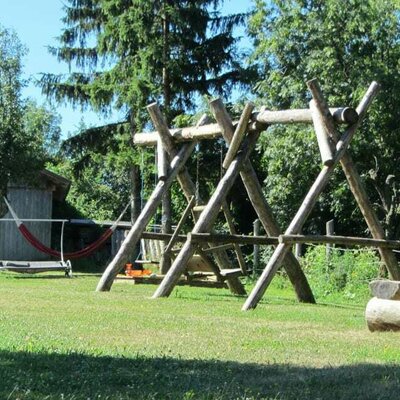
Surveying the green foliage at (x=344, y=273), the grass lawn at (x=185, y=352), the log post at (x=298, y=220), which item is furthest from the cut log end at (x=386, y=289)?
the green foliage at (x=344, y=273)

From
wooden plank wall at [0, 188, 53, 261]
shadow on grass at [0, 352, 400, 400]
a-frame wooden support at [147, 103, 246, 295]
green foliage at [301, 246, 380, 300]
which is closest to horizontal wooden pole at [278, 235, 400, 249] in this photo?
a-frame wooden support at [147, 103, 246, 295]

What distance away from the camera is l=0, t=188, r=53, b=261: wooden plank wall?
32.9 metres

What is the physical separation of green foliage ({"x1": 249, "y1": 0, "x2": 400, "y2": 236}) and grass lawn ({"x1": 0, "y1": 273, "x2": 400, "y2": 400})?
1258 centimetres

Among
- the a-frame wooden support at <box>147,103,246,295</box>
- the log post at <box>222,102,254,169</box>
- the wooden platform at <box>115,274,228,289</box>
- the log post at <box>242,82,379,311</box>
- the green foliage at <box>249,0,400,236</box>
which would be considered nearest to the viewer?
the log post at <box>242,82,379,311</box>

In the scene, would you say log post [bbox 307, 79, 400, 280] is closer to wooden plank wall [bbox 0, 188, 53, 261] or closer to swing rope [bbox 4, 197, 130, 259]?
swing rope [bbox 4, 197, 130, 259]

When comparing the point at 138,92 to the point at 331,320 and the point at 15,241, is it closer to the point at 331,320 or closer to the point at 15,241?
the point at 15,241

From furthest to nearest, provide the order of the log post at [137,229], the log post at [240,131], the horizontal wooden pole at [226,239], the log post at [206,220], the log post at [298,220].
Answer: the log post at [137,229] < the log post at [240,131] < the log post at [206,220] < the horizontal wooden pole at [226,239] < the log post at [298,220]

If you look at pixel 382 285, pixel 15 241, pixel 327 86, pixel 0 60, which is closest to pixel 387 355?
pixel 382 285

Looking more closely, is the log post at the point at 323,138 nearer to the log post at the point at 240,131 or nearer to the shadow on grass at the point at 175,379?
the log post at the point at 240,131

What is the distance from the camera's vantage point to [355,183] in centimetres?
1521

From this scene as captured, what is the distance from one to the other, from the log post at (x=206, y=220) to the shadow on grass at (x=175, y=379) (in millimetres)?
6914

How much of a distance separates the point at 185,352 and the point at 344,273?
1247 cm

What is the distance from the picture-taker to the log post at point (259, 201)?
15.4 m

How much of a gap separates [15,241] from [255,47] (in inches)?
461
